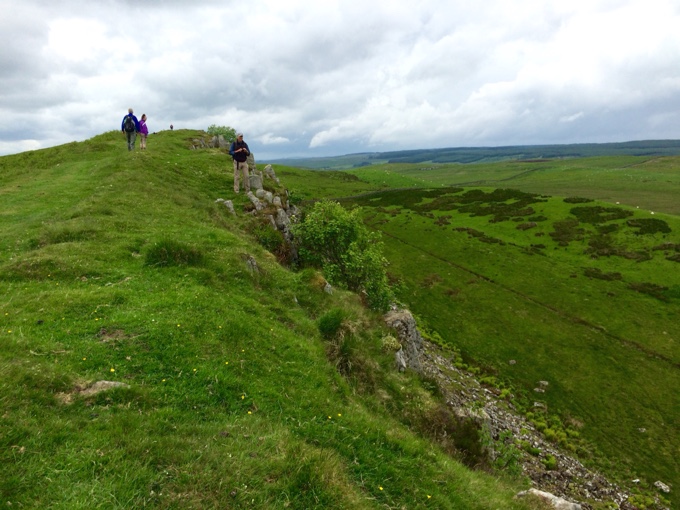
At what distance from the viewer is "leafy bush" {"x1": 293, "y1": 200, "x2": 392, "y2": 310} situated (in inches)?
1438

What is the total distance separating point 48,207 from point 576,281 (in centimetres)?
Answer: 7976

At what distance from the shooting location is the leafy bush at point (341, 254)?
36531mm

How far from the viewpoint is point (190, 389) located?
11633 millimetres

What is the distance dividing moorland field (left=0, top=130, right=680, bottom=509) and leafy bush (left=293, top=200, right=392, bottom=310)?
20.9 feet

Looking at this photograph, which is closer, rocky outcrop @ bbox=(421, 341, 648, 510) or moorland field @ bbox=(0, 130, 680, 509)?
moorland field @ bbox=(0, 130, 680, 509)

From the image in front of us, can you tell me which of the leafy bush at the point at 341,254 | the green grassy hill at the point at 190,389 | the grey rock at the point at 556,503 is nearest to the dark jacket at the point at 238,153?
the leafy bush at the point at 341,254

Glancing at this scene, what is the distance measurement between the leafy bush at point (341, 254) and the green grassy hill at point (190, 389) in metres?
11.0

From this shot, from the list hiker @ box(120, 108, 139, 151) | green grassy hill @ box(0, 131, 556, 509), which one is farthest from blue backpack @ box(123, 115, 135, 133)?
green grassy hill @ box(0, 131, 556, 509)

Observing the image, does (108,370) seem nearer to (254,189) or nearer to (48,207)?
(48,207)

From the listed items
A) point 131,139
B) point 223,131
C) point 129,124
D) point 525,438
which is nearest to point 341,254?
point 525,438

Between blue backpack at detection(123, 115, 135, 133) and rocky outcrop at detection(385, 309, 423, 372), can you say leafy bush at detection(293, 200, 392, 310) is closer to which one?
rocky outcrop at detection(385, 309, 423, 372)

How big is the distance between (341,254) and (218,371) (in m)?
27.6

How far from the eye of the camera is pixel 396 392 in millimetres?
18188

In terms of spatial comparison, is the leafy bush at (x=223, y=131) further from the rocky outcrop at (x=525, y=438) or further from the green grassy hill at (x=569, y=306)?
the rocky outcrop at (x=525, y=438)
